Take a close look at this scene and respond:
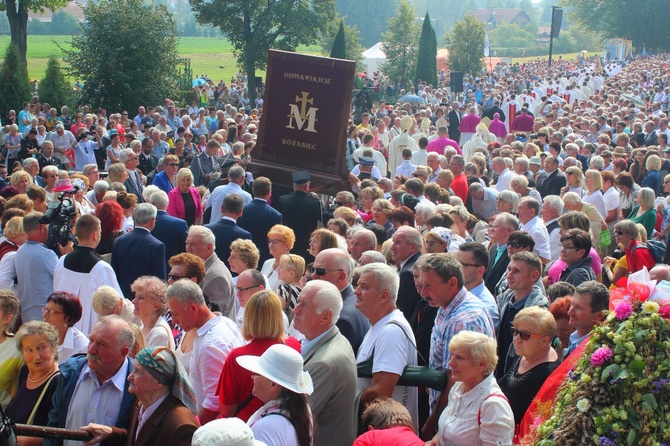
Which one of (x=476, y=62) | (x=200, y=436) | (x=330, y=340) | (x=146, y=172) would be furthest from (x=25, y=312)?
(x=476, y=62)

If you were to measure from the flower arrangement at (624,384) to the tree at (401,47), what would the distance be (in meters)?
40.2

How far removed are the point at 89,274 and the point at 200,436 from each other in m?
3.61

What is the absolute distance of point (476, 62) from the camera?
4675 cm

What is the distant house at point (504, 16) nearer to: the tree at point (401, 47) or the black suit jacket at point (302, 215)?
the tree at point (401, 47)

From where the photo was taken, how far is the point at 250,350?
184 inches

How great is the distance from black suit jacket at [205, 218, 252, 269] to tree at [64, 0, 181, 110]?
18287mm

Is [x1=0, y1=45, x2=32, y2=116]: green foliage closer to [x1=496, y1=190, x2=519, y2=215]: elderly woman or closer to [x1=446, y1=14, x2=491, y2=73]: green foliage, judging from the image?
[x1=496, y1=190, x2=519, y2=215]: elderly woman

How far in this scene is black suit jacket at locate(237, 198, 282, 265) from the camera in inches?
364

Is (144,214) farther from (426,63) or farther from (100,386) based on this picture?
(426,63)

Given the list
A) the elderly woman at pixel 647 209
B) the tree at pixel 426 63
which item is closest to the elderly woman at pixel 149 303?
the elderly woman at pixel 647 209

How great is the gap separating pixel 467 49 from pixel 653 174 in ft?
115

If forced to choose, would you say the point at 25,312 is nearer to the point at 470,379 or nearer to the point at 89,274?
the point at 89,274

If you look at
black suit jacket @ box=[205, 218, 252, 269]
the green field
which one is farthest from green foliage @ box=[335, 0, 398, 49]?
black suit jacket @ box=[205, 218, 252, 269]

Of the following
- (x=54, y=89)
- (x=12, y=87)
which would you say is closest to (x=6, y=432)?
(x=12, y=87)
